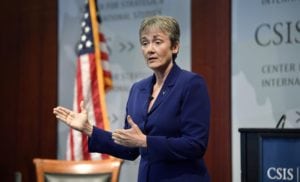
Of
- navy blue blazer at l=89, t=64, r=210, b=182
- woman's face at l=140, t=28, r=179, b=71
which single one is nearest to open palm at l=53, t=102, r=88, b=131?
navy blue blazer at l=89, t=64, r=210, b=182

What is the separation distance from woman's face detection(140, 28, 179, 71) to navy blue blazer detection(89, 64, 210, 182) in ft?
0.25

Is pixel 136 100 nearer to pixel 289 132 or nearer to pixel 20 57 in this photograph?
pixel 289 132

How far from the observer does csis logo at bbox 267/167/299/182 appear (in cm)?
202

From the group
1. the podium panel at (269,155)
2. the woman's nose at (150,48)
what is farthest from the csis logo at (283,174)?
the woman's nose at (150,48)

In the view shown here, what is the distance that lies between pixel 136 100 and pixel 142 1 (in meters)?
2.00

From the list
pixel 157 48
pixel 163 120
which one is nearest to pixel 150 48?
pixel 157 48

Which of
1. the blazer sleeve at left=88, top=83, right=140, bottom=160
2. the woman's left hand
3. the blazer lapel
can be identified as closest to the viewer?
the woman's left hand

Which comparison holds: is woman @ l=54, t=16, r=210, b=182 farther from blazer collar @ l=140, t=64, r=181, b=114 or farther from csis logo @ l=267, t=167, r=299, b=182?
csis logo @ l=267, t=167, r=299, b=182

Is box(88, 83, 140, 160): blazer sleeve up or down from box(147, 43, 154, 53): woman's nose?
down

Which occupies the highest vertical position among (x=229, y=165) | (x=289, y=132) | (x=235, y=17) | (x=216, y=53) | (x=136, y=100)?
(x=235, y=17)

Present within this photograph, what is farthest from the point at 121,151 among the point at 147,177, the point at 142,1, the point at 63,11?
the point at 63,11

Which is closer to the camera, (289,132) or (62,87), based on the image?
(289,132)

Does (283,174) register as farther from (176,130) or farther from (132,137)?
(132,137)

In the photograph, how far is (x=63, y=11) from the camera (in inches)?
166
